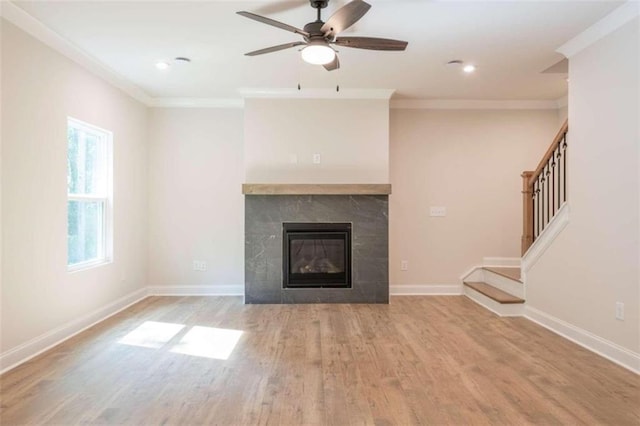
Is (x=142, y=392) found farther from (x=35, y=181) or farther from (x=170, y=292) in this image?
(x=170, y=292)

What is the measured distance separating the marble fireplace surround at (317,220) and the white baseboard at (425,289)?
1.62ft

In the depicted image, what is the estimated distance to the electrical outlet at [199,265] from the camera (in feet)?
16.4

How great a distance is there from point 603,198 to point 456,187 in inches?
86.1

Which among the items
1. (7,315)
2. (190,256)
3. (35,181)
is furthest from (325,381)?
(190,256)

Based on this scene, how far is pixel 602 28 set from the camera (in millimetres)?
2902

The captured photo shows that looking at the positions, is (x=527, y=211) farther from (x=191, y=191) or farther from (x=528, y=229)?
(x=191, y=191)

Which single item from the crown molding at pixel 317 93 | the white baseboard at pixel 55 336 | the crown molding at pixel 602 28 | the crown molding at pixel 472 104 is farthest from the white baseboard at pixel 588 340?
the white baseboard at pixel 55 336

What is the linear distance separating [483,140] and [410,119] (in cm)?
104

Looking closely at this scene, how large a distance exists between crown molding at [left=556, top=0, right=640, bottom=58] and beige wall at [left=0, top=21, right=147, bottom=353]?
14.5ft

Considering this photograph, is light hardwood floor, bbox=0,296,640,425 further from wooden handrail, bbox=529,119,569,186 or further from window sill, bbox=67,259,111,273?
wooden handrail, bbox=529,119,569,186

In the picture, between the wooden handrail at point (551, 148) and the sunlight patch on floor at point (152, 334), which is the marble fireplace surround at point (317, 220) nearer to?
the sunlight patch on floor at point (152, 334)

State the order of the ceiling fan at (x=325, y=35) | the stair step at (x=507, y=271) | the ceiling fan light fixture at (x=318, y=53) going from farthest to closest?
the stair step at (x=507, y=271), the ceiling fan light fixture at (x=318, y=53), the ceiling fan at (x=325, y=35)

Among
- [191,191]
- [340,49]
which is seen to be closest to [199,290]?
[191,191]

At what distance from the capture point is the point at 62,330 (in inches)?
127
